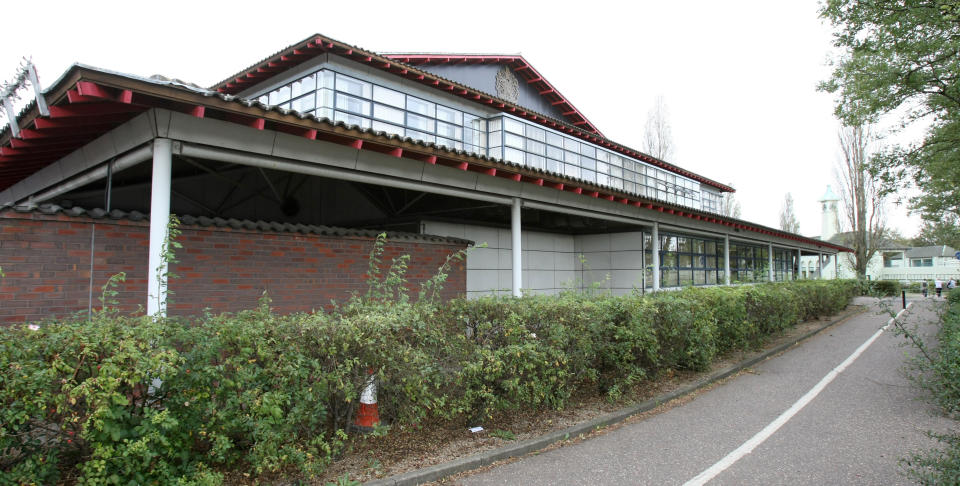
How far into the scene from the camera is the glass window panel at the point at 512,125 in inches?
560

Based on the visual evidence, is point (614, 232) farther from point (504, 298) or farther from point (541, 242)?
point (504, 298)

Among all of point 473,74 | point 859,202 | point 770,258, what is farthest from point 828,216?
point 473,74

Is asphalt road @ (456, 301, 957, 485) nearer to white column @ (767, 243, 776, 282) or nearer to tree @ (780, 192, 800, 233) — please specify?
white column @ (767, 243, 776, 282)

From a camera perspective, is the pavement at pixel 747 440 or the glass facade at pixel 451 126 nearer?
the pavement at pixel 747 440

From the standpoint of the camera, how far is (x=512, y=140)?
47.5 feet

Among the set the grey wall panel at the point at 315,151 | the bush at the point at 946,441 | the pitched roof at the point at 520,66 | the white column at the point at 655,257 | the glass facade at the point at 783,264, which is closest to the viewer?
the bush at the point at 946,441

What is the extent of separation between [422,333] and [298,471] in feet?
4.38

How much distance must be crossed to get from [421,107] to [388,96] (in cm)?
105

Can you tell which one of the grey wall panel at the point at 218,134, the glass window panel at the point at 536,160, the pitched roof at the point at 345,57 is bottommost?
the grey wall panel at the point at 218,134

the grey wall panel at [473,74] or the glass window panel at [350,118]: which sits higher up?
the grey wall panel at [473,74]

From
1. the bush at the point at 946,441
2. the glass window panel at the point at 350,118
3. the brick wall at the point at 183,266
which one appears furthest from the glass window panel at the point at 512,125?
the bush at the point at 946,441

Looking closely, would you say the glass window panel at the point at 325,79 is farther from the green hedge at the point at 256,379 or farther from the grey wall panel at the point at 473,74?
the green hedge at the point at 256,379

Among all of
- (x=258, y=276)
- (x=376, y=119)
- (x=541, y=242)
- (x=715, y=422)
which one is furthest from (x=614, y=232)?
(x=258, y=276)

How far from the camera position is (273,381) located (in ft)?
10.9
